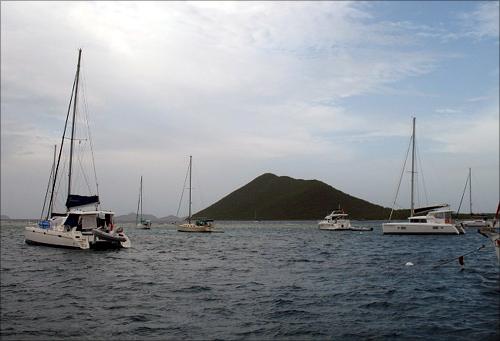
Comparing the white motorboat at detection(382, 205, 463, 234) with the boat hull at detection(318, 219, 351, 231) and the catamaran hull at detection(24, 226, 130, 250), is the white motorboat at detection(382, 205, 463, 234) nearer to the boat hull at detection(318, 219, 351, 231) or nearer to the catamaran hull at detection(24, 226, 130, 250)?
the boat hull at detection(318, 219, 351, 231)

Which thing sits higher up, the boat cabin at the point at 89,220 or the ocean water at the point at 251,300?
the boat cabin at the point at 89,220

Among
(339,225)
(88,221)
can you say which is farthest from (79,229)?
(339,225)

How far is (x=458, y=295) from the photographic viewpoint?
66.0ft

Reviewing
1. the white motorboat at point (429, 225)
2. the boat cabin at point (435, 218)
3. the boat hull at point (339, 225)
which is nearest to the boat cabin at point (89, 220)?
the white motorboat at point (429, 225)

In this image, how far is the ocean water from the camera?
14.4 meters

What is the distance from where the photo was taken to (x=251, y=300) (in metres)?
19.5

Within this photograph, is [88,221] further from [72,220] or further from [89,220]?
[72,220]

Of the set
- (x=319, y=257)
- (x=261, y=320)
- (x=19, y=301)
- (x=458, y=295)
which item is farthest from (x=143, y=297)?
(x=319, y=257)

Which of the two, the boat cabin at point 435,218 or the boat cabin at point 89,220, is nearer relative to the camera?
the boat cabin at point 89,220

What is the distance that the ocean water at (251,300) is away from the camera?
47.2ft

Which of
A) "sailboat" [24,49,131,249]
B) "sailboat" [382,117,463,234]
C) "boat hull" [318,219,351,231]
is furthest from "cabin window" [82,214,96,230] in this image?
"boat hull" [318,219,351,231]

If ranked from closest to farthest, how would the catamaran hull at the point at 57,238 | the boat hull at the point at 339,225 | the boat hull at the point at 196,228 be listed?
the catamaran hull at the point at 57,238
the boat hull at the point at 196,228
the boat hull at the point at 339,225

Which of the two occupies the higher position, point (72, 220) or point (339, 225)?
point (72, 220)

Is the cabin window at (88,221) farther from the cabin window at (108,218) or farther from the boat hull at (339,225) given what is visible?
the boat hull at (339,225)
